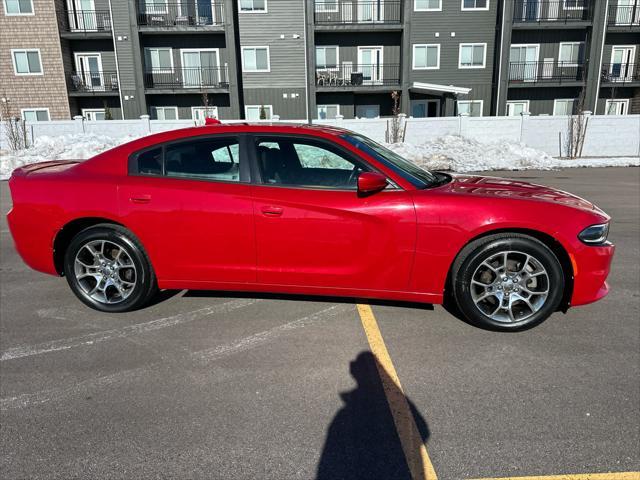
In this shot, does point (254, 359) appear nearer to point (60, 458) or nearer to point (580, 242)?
point (60, 458)

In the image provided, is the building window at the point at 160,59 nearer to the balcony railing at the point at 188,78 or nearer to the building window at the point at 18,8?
the balcony railing at the point at 188,78

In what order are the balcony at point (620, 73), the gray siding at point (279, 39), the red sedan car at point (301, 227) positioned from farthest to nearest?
1. the balcony at point (620, 73)
2. the gray siding at point (279, 39)
3. the red sedan car at point (301, 227)

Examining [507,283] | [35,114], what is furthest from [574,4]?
[35,114]

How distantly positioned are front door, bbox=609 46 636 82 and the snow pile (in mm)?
26497

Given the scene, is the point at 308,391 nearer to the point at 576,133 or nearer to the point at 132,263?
the point at 132,263

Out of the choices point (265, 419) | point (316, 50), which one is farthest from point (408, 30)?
point (265, 419)

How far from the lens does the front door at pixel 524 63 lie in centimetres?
2548

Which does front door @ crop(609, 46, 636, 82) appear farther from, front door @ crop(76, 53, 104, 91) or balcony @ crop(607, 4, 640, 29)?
front door @ crop(76, 53, 104, 91)

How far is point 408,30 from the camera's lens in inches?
954

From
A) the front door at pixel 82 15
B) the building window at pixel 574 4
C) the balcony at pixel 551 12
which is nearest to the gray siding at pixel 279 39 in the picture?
the front door at pixel 82 15

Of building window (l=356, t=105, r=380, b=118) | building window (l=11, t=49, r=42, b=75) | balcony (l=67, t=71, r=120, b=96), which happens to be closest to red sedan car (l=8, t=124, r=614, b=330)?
building window (l=356, t=105, r=380, b=118)

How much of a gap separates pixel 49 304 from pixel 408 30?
24.3m

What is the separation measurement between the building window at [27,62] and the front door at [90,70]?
1.95m

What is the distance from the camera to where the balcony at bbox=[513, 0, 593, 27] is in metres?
24.6
